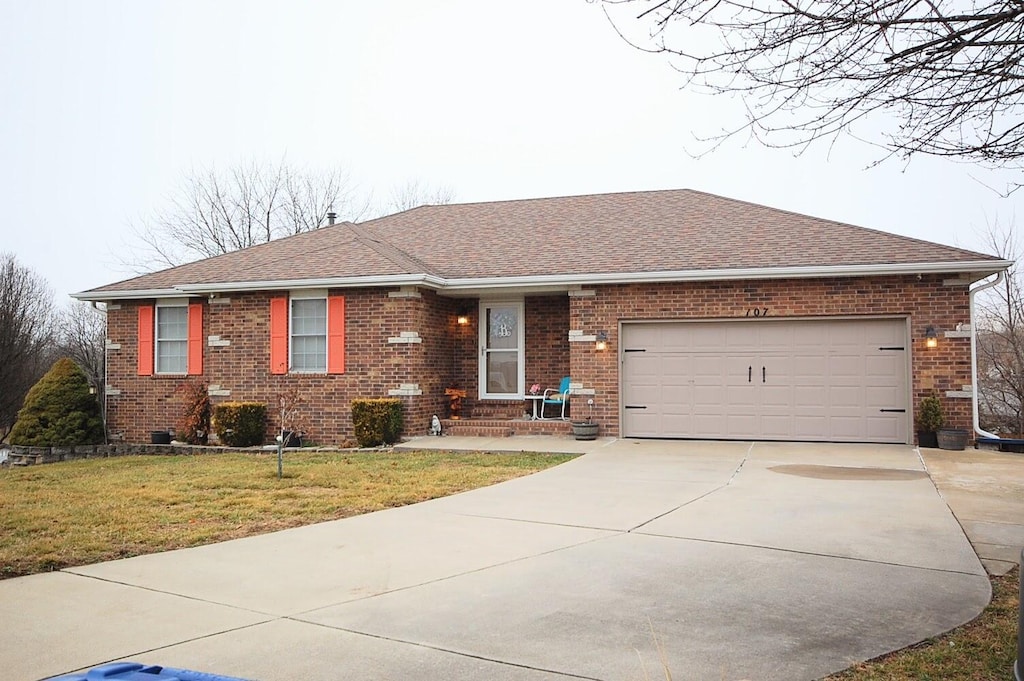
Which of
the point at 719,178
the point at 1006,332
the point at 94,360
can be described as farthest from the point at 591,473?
the point at 94,360

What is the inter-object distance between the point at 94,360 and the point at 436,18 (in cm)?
2664

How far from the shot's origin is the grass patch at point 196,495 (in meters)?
6.87

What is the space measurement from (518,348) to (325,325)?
3.86m

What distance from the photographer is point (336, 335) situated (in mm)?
15359

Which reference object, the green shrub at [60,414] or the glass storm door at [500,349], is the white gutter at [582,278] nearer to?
the glass storm door at [500,349]

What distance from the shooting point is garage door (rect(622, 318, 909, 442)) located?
13703mm

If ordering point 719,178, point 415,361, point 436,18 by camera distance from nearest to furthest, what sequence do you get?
point 436,18 → point 415,361 → point 719,178

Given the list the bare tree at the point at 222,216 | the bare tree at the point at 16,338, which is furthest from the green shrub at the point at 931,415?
the bare tree at the point at 222,216

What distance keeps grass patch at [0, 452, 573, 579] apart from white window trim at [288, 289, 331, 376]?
2.16 meters

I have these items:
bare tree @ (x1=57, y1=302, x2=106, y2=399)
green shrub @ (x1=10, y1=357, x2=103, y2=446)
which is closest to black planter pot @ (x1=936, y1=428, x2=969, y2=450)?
green shrub @ (x1=10, y1=357, x2=103, y2=446)

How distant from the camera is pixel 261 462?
12922 millimetres

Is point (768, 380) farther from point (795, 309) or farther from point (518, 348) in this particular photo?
point (518, 348)

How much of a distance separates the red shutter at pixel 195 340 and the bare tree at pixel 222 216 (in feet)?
68.1

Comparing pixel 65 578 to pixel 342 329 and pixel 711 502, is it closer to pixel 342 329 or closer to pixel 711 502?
pixel 711 502
